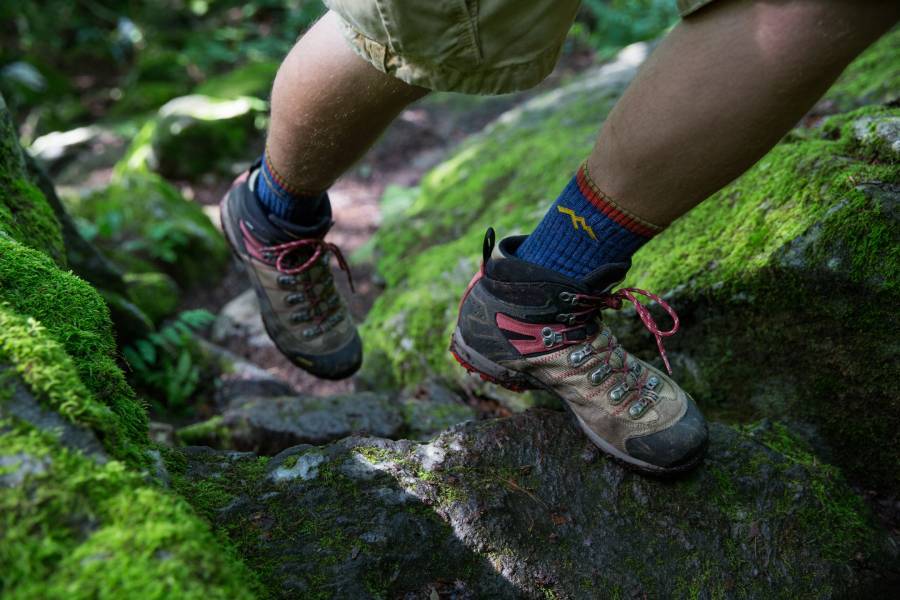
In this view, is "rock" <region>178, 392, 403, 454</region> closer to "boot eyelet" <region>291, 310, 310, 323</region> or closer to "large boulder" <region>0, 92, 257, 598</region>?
"boot eyelet" <region>291, 310, 310, 323</region>

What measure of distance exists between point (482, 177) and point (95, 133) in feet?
22.2

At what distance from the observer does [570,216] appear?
182 centimetres

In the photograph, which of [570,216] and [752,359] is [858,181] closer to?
[752,359]

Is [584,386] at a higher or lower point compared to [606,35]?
higher

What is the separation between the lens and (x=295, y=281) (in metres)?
2.55

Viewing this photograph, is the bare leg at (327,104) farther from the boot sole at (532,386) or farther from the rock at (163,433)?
the rock at (163,433)

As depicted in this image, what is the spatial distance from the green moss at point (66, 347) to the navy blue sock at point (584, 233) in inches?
47.9

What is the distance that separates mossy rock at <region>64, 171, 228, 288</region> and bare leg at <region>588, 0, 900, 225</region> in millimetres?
4195

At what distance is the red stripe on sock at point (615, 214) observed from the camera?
171cm

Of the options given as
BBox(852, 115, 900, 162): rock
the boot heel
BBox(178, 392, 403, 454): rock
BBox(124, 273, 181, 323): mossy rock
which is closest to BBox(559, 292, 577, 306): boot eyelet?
the boot heel

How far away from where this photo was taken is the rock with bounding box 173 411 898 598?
1.57m

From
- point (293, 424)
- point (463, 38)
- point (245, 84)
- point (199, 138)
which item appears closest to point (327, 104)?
point (463, 38)

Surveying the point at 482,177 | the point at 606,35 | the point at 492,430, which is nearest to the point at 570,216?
the point at 492,430

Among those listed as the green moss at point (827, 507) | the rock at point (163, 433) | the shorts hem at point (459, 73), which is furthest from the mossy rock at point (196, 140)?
the green moss at point (827, 507)
